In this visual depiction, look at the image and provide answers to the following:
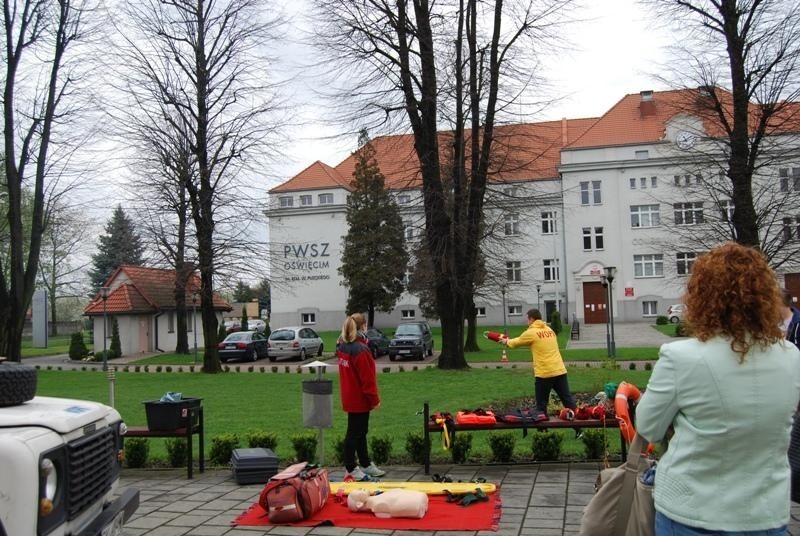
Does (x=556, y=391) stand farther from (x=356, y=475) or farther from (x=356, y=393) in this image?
(x=356, y=475)

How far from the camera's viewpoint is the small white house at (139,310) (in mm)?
40500

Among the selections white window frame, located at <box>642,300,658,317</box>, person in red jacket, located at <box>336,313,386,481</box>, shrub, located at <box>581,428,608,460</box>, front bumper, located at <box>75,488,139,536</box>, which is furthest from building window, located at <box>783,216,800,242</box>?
white window frame, located at <box>642,300,658,317</box>

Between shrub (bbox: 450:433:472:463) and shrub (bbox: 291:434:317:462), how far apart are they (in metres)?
1.85

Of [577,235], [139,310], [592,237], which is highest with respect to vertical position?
[577,235]

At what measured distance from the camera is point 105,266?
6744 centimetres

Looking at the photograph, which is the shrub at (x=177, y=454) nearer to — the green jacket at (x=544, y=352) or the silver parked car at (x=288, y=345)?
the green jacket at (x=544, y=352)

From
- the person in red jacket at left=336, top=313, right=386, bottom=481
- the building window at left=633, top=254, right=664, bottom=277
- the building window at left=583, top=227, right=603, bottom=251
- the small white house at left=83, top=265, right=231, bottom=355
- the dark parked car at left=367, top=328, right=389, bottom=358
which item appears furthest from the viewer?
the building window at left=583, top=227, right=603, bottom=251

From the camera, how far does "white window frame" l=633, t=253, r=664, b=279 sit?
51938 mm

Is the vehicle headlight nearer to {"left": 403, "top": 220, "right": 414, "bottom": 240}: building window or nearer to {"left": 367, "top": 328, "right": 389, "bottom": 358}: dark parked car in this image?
{"left": 403, "top": 220, "right": 414, "bottom": 240}: building window

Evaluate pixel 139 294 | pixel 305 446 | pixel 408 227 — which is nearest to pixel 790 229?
pixel 305 446

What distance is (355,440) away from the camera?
328 inches

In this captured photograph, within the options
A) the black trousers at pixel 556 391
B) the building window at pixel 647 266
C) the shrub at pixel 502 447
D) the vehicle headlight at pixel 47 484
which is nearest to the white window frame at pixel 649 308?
the building window at pixel 647 266

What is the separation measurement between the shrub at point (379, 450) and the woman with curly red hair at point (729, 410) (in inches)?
257

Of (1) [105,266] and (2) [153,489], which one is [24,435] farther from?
(1) [105,266]
